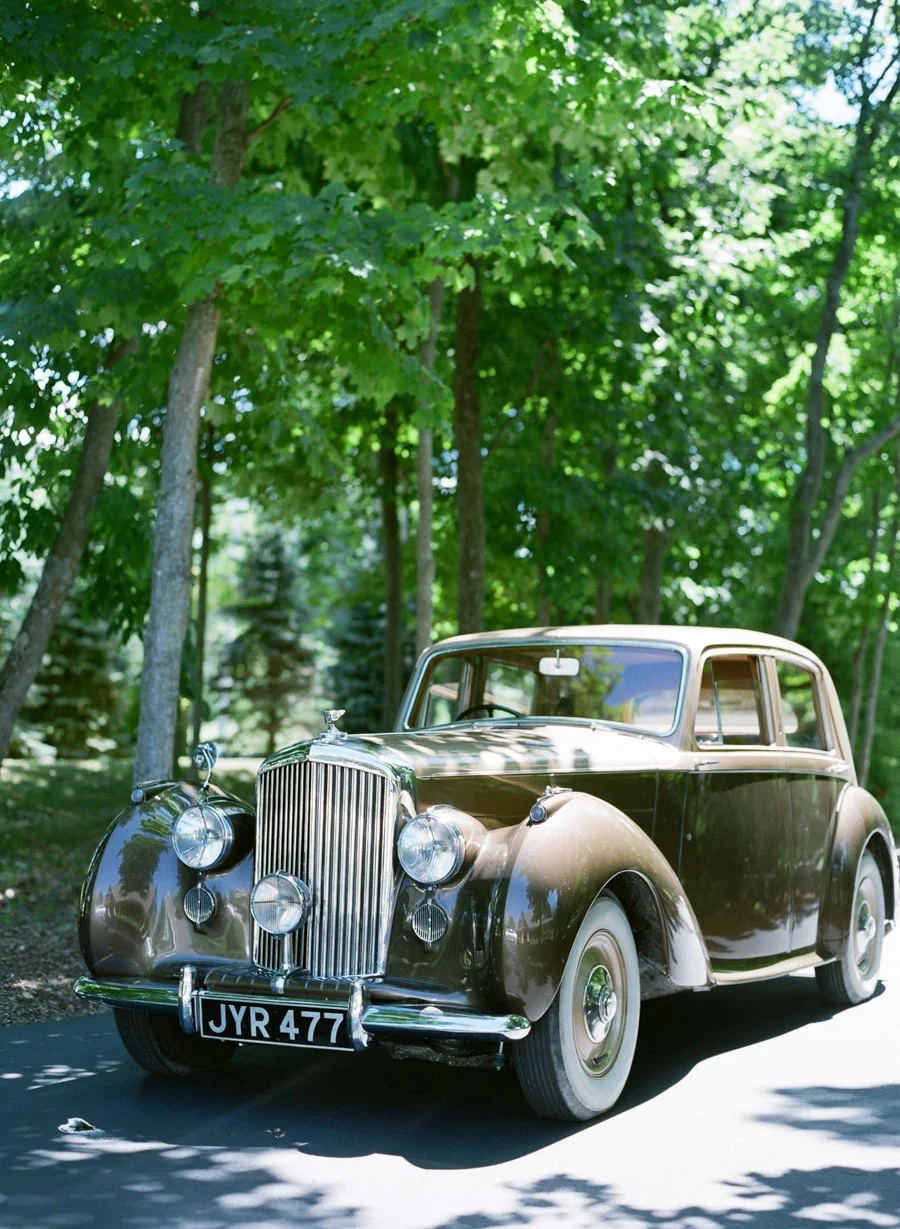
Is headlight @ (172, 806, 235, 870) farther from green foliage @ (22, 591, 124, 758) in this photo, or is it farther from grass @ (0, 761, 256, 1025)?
green foliage @ (22, 591, 124, 758)

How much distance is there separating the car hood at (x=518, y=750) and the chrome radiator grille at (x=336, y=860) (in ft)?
0.58

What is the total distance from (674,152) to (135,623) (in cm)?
852

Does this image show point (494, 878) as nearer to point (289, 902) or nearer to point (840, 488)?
point (289, 902)

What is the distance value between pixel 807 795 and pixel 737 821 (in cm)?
86

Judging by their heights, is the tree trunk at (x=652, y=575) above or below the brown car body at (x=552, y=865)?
above

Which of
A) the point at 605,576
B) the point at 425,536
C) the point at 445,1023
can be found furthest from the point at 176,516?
the point at 605,576

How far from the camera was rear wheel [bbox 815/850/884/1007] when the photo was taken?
7.83 meters

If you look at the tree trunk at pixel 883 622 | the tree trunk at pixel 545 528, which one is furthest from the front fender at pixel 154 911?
the tree trunk at pixel 883 622

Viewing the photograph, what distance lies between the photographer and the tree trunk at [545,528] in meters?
18.1

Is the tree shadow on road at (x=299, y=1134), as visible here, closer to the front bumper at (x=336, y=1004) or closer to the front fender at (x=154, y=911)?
the front bumper at (x=336, y=1004)

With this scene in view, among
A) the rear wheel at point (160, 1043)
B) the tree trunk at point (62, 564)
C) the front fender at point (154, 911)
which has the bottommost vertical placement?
the rear wheel at point (160, 1043)

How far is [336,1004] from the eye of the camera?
203 inches

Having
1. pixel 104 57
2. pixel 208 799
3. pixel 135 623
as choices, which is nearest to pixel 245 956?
pixel 208 799

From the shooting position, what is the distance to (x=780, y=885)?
23.5 ft
